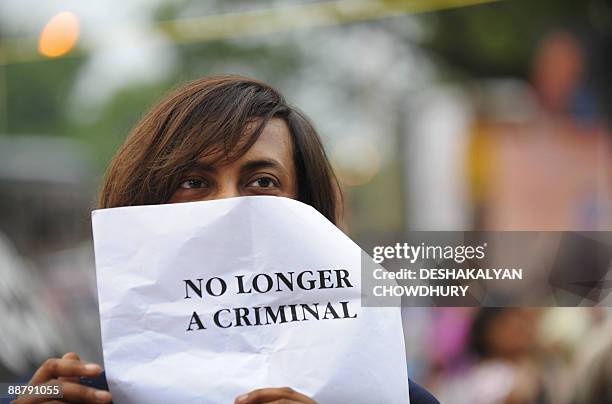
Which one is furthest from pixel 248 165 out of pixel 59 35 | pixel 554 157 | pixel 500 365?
pixel 59 35

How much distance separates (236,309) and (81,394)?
29cm

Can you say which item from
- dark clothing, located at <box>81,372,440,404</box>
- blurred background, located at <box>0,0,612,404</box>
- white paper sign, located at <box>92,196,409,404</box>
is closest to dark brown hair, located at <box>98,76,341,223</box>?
white paper sign, located at <box>92,196,409,404</box>

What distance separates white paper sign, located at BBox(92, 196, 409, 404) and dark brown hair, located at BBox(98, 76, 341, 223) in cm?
19

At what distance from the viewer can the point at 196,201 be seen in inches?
63.6

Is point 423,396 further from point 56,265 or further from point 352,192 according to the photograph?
point 56,265

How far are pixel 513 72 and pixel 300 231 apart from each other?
17.1 ft

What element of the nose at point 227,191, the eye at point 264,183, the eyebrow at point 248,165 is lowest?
the nose at point 227,191

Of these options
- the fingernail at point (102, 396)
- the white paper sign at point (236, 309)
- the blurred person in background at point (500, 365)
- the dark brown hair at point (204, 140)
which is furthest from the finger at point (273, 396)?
the blurred person in background at point (500, 365)

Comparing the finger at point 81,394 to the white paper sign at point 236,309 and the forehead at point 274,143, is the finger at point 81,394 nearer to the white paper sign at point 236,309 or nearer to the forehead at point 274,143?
the white paper sign at point 236,309

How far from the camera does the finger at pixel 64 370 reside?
142 cm

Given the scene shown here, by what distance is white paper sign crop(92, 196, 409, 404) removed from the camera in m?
1.47

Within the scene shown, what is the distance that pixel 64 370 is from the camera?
144cm

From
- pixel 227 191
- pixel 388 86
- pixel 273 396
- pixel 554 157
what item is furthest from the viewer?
pixel 388 86

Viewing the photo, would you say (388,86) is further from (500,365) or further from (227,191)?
(227,191)
